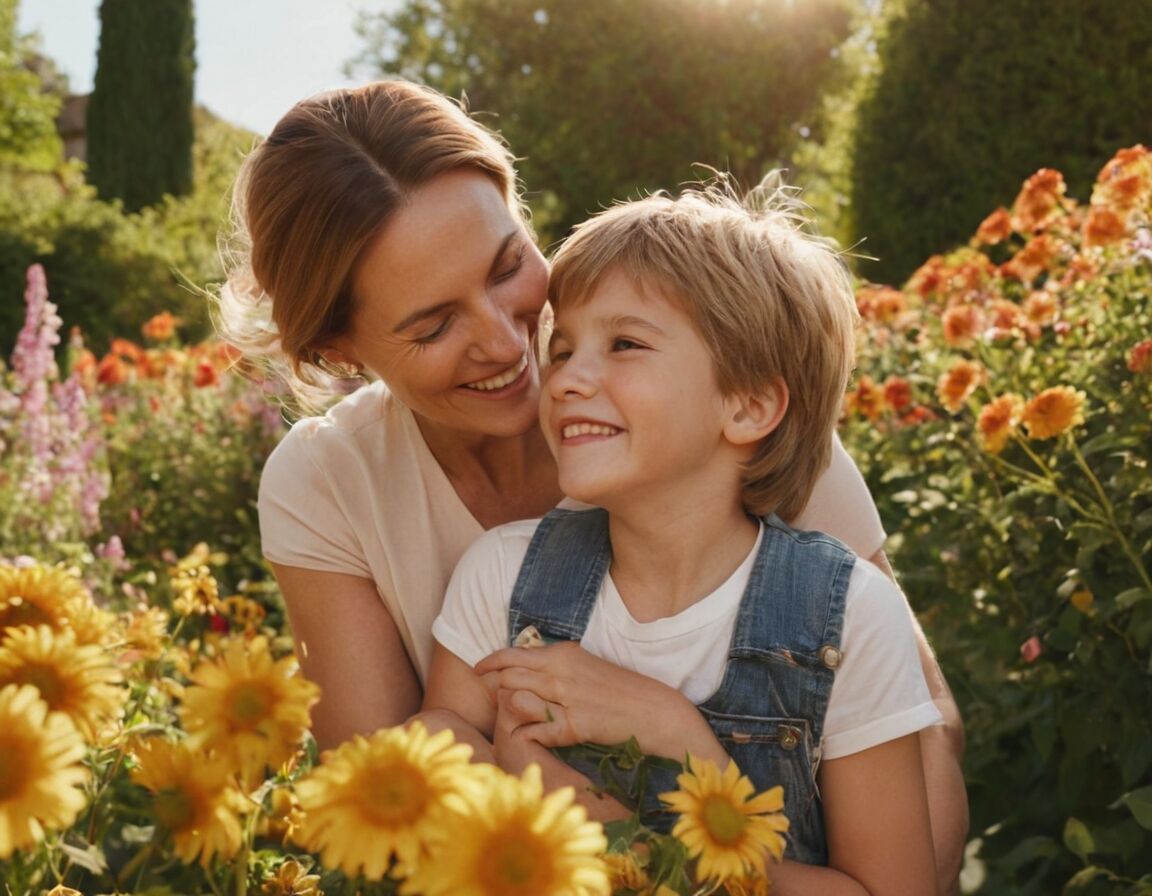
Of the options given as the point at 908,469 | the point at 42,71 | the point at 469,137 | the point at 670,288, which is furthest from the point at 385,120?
the point at 42,71

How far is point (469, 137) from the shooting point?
1880 millimetres

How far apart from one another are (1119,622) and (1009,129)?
624 cm

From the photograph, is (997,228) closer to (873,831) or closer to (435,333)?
(435,333)

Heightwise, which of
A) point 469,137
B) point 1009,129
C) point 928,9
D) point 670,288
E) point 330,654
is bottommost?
point 330,654

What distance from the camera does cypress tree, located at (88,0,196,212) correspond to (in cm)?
1468

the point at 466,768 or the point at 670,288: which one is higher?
the point at 670,288

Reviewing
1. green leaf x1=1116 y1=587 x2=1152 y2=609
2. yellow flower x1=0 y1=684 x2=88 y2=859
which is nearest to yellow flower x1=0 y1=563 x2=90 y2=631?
yellow flower x1=0 y1=684 x2=88 y2=859

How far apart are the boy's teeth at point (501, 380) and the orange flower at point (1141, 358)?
1055 mm

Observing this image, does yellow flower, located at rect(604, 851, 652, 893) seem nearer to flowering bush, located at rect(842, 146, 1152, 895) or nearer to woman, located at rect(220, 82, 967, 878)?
flowering bush, located at rect(842, 146, 1152, 895)

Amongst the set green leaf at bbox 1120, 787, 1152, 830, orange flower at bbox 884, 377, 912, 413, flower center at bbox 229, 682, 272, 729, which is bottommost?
green leaf at bbox 1120, 787, 1152, 830

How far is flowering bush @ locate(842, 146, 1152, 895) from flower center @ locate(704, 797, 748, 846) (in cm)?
76

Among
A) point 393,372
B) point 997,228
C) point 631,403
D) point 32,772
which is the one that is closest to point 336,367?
point 393,372

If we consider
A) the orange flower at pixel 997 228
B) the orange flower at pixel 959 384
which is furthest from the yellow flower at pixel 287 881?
the orange flower at pixel 997 228

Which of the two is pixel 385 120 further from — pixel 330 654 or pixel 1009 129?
pixel 1009 129
